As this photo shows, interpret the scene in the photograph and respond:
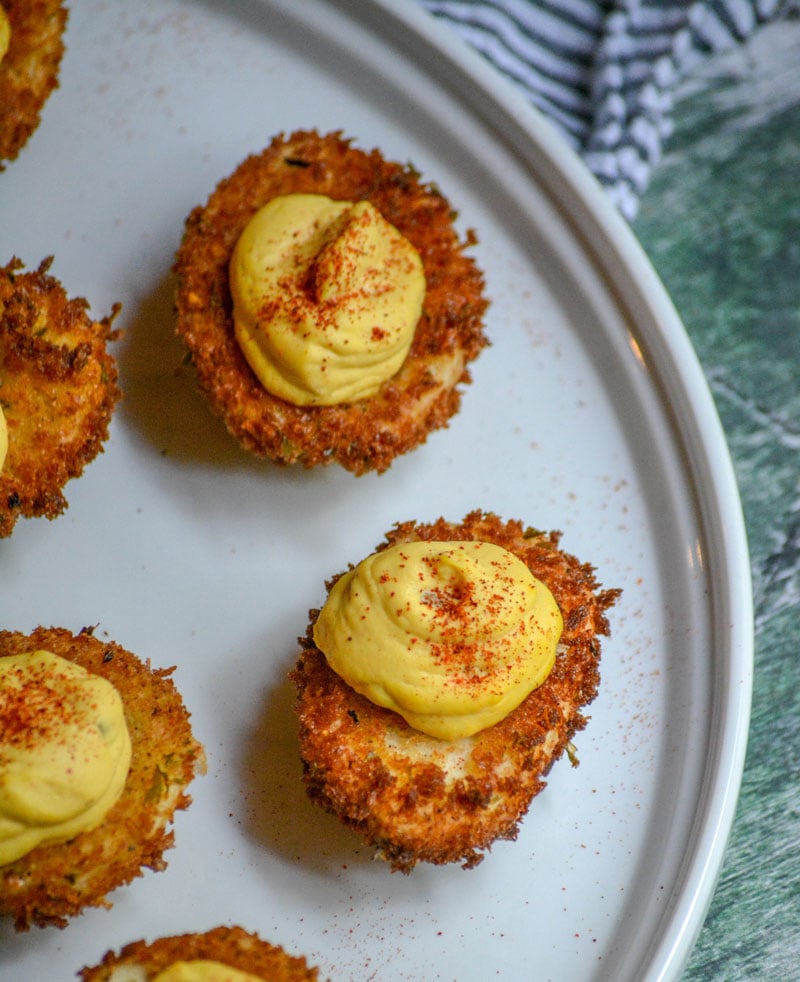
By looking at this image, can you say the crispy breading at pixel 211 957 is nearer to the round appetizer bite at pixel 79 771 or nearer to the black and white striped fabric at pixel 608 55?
the round appetizer bite at pixel 79 771

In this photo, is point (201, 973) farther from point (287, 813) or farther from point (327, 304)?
point (327, 304)

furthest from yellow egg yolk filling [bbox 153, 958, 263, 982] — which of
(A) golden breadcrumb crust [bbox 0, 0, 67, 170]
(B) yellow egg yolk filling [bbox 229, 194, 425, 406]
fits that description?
(A) golden breadcrumb crust [bbox 0, 0, 67, 170]

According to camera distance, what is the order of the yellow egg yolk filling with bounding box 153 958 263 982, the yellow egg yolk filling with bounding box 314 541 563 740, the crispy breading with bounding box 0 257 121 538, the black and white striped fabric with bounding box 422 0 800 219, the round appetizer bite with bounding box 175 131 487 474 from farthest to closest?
the black and white striped fabric with bounding box 422 0 800 219 < the round appetizer bite with bounding box 175 131 487 474 < the crispy breading with bounding box 0 257 121 538 < the yellow egg yolk filling with bounding box 314 541 563 740 < the yellow egg yolk filling with bounding box 153 958 263 982

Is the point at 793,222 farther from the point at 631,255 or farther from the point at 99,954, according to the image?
the point at 99,954

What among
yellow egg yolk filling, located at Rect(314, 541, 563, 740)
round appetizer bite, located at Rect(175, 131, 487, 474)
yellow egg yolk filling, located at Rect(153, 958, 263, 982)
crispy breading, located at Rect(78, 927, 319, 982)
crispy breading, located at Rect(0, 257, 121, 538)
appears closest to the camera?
yellow egg yolk filling, located at Rect(153, 958, 263, 982)

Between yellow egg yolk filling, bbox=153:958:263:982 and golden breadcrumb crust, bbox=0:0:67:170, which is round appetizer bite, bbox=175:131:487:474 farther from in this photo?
yellow egg yolk filling, bbox=153:958:263:982

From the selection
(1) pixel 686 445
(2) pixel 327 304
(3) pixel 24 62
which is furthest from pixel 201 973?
(3) pixel 24 62

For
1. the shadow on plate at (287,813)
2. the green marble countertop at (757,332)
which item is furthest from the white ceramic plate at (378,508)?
the green marble countertop at (757,332)

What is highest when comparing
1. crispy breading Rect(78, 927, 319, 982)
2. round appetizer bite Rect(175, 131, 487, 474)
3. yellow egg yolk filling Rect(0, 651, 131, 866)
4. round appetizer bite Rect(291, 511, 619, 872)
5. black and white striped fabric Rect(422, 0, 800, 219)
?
black and white striped fabric Rect(422, 0, 800, 219)
